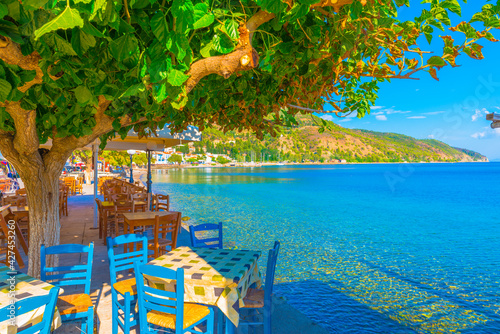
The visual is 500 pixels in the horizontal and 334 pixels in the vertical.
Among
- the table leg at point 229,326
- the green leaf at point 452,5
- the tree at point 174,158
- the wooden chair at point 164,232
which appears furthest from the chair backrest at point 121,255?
the tree at point 174,158

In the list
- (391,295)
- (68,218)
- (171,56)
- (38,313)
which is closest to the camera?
(171,56)

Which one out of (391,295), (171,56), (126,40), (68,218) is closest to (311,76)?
(171,56)

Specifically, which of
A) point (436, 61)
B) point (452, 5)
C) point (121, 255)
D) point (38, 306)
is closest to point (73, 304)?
point (121, 255)

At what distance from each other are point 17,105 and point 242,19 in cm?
181

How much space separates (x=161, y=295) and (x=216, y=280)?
46 centimetres

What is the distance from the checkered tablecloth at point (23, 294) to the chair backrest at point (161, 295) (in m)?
0.57

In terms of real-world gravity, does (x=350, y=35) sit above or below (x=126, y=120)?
above

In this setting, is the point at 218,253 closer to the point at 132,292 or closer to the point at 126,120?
the point at 132,292

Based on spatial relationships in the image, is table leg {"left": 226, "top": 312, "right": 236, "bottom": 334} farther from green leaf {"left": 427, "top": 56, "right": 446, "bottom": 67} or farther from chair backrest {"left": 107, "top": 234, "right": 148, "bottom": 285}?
green leaf {"left": 427, "top": 56, "right": 446, "bottom": 67}

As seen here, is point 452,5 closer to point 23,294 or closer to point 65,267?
point 23,294

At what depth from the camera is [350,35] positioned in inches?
74.0

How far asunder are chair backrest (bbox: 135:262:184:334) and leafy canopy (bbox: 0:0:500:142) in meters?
1.19

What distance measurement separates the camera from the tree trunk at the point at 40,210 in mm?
3070

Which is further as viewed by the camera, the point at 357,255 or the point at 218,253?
the point at 357,255
